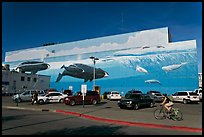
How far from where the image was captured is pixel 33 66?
7875 centimetres

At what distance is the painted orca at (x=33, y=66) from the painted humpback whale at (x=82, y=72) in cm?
1033

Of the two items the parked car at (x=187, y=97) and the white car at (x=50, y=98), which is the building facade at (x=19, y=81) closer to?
the white car at (x=50, y=98)

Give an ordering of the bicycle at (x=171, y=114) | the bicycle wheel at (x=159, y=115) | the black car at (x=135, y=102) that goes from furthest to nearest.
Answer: the black car at (x=135, y=102) < the bicycle wheel at (x=159, y=115) < the bicycle at (x=171, y=114)

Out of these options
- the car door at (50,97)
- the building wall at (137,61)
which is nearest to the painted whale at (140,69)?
the building wall at (137,61)

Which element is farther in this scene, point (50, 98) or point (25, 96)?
point (25, 96)

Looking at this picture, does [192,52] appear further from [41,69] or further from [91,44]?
[41,69]

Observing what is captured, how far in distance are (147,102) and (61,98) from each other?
40.0ft

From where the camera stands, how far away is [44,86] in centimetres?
7100

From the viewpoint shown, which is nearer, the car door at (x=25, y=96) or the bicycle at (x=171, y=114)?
the bicycle at (x=171, y=114)

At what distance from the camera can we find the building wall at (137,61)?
4809cm

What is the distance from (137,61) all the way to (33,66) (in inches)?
1528

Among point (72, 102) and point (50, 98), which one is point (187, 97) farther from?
point (50, 98)

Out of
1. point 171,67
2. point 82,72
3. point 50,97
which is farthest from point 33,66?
point 50,97

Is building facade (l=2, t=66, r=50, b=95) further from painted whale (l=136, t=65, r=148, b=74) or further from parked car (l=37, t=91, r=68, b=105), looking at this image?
parked car (l=37, t=91, r=68, b=105)
